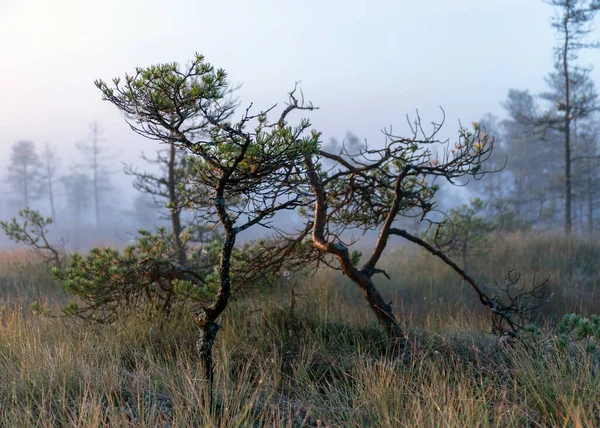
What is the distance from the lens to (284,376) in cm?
441

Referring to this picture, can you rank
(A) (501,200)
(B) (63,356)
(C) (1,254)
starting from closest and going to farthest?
(B) (63,356) → (C) (1,254) → (A) (501,200)

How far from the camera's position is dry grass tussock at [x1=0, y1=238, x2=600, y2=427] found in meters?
3.23

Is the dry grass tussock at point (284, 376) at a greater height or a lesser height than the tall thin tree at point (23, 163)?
lesser

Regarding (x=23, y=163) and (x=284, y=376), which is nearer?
(x=284, y=376)

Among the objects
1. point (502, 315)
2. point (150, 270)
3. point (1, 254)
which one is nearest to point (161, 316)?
point (150, 270)

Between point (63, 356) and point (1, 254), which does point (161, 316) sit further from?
point (1, 254)

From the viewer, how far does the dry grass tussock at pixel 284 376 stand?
3.23 metres

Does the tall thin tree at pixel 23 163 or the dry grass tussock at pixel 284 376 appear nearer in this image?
the dry grass tussock at pixel 284 376

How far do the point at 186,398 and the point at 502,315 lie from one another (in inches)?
125

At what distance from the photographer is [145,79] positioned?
3.18m

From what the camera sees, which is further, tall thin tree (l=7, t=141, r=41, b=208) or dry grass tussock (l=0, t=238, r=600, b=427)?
tall thin tree (l=7, t=141, r=41, b=208)

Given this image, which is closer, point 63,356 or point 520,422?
point 520,422

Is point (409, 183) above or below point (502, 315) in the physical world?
above

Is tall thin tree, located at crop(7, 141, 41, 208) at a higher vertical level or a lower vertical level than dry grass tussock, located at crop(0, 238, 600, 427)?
higher
